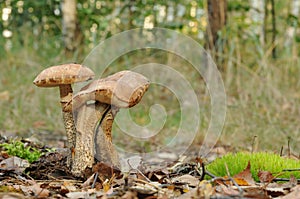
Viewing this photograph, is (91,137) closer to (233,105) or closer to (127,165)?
(127,165)

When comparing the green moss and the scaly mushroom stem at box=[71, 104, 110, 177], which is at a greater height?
the scaly mushroom stem at box=[71, 104, 110, 177]

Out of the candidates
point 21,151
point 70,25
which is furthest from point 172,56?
point 21,151

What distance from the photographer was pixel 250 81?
5.59 m

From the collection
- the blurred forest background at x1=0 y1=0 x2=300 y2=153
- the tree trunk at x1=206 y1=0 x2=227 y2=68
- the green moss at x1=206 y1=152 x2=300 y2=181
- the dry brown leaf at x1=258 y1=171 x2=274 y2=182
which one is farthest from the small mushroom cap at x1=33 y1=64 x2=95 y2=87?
the tree trunk at x1=206 y1=0 x2=227 y2=68

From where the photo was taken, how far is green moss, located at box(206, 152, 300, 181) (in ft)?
6.34

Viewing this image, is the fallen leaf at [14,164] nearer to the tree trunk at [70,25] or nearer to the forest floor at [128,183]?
→ the forest floor at [128,183]

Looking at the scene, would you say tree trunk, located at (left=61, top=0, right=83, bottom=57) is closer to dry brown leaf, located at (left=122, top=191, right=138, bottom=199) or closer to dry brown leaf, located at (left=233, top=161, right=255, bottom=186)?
dry brown leaf, located at (left=233, top=161, right=255, bottom=186)

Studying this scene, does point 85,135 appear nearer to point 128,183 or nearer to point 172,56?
point 128,183

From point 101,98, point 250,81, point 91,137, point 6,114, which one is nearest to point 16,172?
point 91,137

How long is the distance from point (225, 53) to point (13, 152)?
4034 millimetres

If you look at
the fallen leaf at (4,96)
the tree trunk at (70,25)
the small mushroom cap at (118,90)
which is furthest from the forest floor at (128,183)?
the tree trunk at (70,25)

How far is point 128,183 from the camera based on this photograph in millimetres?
1697

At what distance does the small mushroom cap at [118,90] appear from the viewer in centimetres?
178

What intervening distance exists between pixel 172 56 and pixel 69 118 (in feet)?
13.7
